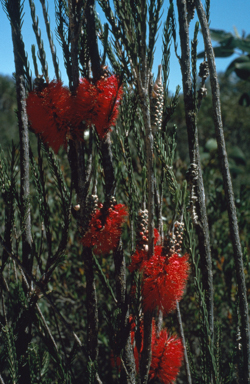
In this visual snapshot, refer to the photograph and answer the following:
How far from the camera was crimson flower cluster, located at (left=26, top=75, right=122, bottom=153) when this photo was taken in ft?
3.01

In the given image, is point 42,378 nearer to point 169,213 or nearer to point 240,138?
point 169,213

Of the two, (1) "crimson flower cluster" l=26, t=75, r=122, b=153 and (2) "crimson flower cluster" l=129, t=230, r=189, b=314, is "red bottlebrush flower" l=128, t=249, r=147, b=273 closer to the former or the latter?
(2) "crimson flower cluster" l=129, t=230, r=189, b=314

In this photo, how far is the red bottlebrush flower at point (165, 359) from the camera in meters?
1.06

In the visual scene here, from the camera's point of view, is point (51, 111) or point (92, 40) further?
point (92, 40)

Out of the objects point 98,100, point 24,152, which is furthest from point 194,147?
point 24,152

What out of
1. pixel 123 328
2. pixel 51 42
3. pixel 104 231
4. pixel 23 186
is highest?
pixel 51 42

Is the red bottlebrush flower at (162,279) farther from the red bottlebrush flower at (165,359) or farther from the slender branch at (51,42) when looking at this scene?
the slender branch at (51,42)

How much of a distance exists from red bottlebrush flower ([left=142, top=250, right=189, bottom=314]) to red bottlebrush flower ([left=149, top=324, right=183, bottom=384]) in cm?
22

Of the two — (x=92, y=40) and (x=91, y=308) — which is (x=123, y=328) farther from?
(x=92, y=40)

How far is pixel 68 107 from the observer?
3.02 ft

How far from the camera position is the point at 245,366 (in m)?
1.10

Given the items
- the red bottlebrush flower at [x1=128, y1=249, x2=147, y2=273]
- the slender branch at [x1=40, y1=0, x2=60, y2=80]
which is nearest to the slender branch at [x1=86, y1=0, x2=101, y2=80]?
the slender branch at [x1=40, y1=0, x2=60, y2=80]

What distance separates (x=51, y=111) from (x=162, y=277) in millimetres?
560

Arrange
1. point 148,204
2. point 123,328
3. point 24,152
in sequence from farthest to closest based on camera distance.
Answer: point 24,152
point 123,328
point 148,204
